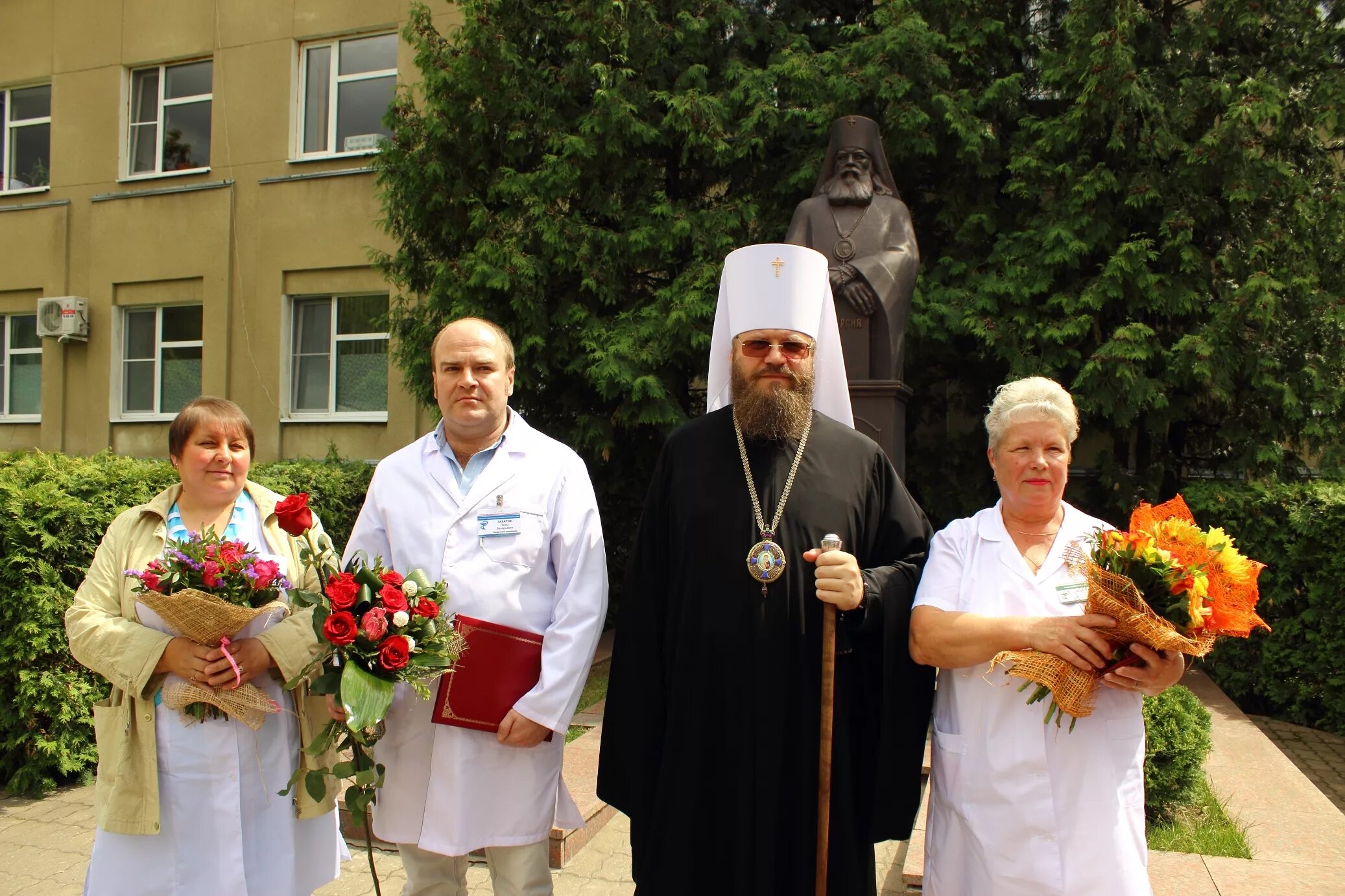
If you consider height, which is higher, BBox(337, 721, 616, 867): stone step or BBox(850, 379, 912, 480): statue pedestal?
BBox(850, 379, 912, 480): statue pedestal

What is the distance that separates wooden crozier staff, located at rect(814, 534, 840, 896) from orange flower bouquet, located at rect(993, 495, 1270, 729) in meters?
0.44

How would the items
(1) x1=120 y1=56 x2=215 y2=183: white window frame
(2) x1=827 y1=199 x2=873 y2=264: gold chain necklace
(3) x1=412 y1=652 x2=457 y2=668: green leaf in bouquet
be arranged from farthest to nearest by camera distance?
(1) x1=120 y1=56 x2=215 y2=183: white window frame < (2) x1=827 y1=199 x2=873 y2=264: gold chain necklace < (3) x1=412 y1=652 x2=457 y2=668: green leaf in bouquet

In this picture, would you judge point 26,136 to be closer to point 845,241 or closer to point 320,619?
point 845,241

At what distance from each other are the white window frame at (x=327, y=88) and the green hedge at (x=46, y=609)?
26.5 ft

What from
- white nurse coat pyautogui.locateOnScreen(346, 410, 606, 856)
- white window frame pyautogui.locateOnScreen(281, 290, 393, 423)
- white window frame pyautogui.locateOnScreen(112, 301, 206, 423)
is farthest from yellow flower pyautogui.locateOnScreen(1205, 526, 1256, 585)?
white window frame pyautogui.locateOnScreen(112, 301, 206, 423)

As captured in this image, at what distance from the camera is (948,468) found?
29.4ft

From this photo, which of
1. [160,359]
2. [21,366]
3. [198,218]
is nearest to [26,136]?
[21,366]

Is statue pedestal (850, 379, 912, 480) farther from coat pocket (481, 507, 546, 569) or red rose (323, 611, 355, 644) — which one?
red rose (323, 611, 355, 644)

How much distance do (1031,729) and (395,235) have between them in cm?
826

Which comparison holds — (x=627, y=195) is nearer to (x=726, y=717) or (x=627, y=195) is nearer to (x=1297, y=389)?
(x=1297, y=389)

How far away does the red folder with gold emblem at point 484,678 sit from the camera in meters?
2.72

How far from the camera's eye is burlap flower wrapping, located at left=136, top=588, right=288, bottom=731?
2.63 meters

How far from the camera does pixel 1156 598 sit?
2162 millimetres

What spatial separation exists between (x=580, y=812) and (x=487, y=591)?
1.51m
